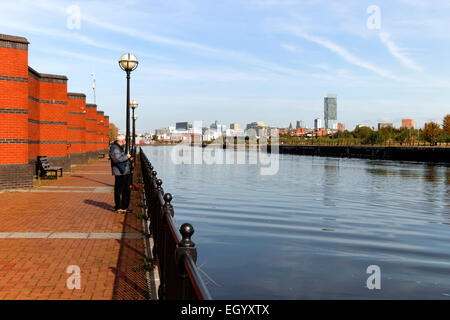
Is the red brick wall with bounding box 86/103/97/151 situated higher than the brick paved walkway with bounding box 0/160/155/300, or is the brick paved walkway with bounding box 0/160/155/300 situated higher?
the red brick wall with bounding box 86/103/97/151

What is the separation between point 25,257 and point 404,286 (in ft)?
19.9

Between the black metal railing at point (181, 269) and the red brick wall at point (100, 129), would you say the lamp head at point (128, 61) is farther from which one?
the red brick wall at point (100, 129)

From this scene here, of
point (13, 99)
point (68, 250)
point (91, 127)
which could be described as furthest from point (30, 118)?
point (91, 127)

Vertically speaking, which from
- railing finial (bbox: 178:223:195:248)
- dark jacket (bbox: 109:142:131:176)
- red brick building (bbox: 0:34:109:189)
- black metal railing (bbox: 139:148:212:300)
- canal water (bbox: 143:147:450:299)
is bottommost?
canal water (bbox: 143:147:450:299)

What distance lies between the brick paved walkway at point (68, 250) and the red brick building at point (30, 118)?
3888mm

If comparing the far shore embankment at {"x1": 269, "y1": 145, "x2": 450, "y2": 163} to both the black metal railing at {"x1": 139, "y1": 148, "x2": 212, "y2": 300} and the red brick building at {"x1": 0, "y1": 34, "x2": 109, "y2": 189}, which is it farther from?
the black metal railing at {"x1": 139, "y1": 148, "x2": 212, "y2": 300}

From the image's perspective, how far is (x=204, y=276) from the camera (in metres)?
7.48

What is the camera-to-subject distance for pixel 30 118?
23.0m

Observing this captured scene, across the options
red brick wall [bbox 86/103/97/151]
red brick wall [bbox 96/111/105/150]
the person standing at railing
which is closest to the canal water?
the person standing at railing

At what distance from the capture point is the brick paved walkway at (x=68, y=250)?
5.58m

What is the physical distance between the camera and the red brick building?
1672cm
